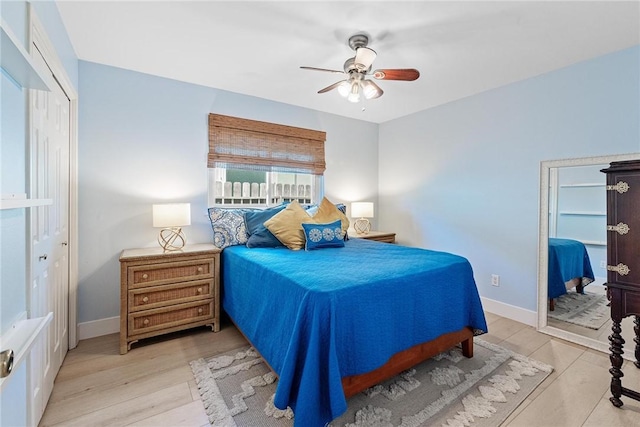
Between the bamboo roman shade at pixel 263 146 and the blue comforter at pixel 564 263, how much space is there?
2799 millimetres

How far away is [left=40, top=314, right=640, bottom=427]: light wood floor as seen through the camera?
1.61 m

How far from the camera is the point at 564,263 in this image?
276 centimetres

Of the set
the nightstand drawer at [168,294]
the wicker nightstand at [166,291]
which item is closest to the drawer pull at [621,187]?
the wicker nightstand at [166,291]

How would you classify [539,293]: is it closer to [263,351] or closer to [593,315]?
[593,315]

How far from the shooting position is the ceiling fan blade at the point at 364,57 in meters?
2.04

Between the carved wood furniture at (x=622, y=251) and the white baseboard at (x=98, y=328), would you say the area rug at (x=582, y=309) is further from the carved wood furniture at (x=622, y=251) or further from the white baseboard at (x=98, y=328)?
the white baseboard at (x=98, y=328)

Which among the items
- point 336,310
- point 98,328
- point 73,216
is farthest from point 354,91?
point 98,328

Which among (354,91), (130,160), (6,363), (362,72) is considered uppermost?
(362,72)

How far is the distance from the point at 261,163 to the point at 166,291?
177 cm

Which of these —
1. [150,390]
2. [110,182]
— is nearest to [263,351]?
[150,390]

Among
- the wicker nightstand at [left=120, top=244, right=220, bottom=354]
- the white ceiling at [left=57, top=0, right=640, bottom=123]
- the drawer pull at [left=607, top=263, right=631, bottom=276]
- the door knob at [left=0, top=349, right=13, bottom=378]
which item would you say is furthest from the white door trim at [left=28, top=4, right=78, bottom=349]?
the drawer pull at [left=607, top=263, right=631, bottom=276]

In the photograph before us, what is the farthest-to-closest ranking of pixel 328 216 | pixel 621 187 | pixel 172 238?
pixel 328 216, pixel 172 238, pixel 621 187

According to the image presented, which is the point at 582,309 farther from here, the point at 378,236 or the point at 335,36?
the point at 335,36

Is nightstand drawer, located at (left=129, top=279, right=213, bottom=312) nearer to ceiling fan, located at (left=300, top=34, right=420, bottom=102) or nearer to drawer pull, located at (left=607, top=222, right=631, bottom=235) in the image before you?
ceiling fan, located at (left=300, top=34, right=420, bottom=102)
